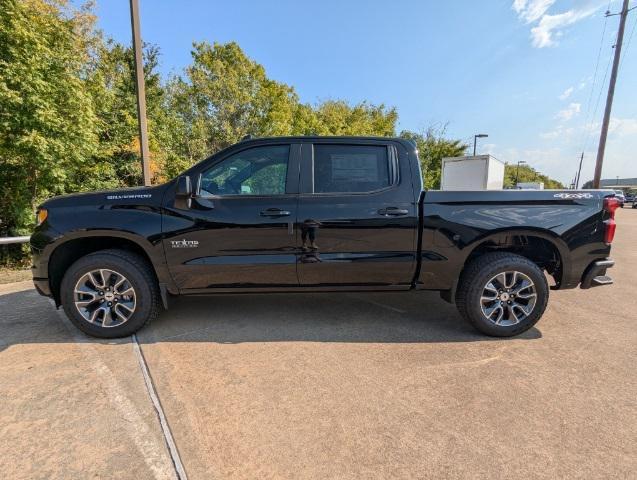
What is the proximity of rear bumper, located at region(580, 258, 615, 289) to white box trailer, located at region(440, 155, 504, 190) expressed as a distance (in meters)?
9.11

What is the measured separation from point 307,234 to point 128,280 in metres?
1.77

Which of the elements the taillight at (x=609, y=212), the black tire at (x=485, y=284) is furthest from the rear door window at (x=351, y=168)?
the taillight at (x=609, y=212)

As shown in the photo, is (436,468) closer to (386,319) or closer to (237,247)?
(386,319)

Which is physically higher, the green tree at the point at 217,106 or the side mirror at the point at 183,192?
the green tree at the point at 217,106

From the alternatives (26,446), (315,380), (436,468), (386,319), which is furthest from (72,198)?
(436,468)

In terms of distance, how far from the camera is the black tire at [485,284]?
3361 millimetres

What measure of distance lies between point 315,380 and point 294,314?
137cm

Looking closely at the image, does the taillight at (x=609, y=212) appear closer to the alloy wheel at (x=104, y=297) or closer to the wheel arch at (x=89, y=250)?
the wheel arch at (x=89, y=250)

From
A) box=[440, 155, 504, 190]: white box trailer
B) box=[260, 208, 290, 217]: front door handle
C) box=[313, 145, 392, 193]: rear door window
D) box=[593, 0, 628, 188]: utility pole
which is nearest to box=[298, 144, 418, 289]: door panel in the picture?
box=[313, 145, 392, 193]: rear door window

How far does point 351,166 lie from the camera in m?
3.45

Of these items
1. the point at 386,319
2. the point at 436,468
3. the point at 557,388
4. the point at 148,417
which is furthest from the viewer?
the point at 386,319

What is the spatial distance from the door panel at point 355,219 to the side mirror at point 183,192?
104 centimetres

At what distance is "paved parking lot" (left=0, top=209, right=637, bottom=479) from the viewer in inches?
75.4

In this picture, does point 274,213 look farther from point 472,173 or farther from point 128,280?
point 472,173
